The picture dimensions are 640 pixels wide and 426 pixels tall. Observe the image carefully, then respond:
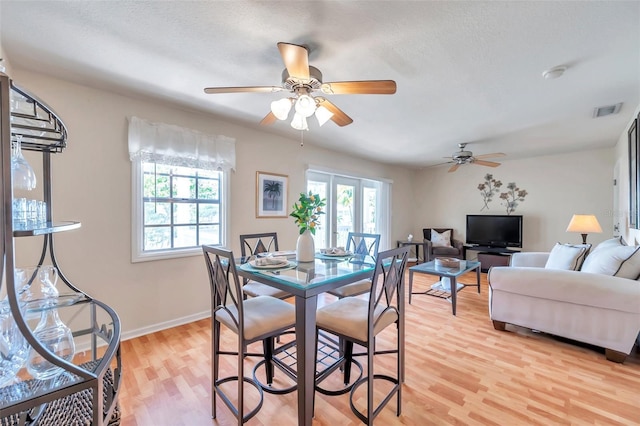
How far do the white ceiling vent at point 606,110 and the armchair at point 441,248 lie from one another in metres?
3.19

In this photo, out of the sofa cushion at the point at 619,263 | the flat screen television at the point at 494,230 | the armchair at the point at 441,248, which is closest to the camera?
the sofa cushion at the point at 619,263

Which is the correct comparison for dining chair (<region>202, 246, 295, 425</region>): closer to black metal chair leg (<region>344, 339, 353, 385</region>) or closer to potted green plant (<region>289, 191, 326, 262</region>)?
potted green plant (<region>289, 191, 326, 262</region>)

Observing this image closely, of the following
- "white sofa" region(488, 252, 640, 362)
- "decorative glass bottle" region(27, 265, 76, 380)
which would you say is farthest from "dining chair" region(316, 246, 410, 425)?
"white sofa" region(488, 252, 640, 362)

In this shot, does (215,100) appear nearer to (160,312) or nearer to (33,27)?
(33,27)

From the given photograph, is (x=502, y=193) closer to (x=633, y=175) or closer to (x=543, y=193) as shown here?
(x=543, y=193)

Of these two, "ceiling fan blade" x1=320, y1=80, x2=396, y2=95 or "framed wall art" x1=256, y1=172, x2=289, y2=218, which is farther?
"framed wall art" x1=256, y1=172, x2=289, y2=218

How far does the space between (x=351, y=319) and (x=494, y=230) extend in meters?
4.99

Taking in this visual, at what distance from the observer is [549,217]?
507cm

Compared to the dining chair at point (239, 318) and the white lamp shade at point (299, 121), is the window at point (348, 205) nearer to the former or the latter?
the white lamp shade at point (299, 121)

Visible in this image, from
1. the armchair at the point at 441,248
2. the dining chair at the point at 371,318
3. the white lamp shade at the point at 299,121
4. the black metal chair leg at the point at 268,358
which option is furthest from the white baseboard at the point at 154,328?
the armchair at the point at 441,248

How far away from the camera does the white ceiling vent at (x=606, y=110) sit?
8.91 ft

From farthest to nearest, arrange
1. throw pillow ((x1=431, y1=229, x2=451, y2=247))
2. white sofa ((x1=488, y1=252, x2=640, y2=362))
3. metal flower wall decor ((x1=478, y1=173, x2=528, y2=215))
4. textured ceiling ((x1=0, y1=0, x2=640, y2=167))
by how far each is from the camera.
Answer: throw pillow ((x1=431, y1=229, x2=451, y2=247)) < metal flower wall decor ((x1=478, y1=173, x2=528, y2=215)) < white sofa ((x1=488, y1=252, x2=640, y2=362)) < textured ceiling ((x1=0, y1=0, x2=640, y2=167))

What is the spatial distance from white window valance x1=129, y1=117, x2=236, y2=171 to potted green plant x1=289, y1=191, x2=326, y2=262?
1.57 meters

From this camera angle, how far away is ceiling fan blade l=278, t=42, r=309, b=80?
4.45 ft
